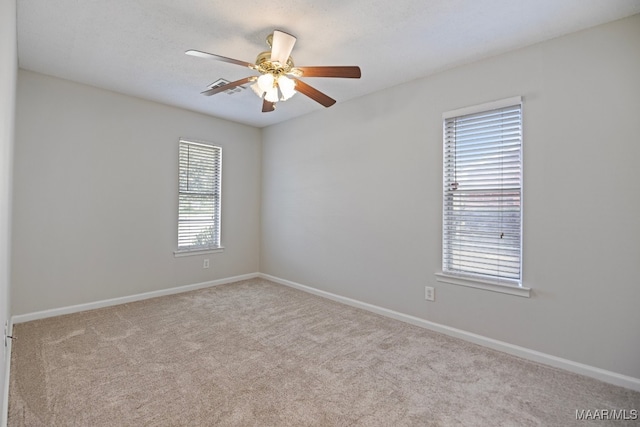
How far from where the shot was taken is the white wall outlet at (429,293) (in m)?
3.03

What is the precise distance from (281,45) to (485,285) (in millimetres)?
2499

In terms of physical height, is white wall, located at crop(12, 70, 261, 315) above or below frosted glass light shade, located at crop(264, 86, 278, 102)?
below

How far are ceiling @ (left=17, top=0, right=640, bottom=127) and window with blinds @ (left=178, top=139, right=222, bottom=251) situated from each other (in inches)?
49.9

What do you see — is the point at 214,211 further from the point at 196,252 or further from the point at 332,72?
the point at 332,72

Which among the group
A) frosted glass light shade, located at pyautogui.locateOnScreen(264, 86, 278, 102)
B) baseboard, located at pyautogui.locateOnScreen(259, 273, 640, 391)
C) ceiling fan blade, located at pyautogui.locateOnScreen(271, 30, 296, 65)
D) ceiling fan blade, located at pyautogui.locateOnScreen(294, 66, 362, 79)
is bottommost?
baseboard, located at pyautogui.locateOnScreen(259, 273, 640, 391)

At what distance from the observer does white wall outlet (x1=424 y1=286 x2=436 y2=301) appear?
303 centimetres

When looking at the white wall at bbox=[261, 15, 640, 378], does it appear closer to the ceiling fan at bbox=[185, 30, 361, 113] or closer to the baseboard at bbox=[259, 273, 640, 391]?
the baseboard at bbox=[259, 273, 640, 391]

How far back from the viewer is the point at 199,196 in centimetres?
441

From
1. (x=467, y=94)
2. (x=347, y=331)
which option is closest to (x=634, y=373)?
(x=347, y=331)

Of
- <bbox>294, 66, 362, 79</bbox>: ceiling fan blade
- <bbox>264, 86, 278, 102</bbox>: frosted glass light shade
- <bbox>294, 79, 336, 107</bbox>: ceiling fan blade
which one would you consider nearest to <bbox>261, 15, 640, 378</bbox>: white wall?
<bbox>294, 79, 336, 107</bbox>: ceiling fan blade

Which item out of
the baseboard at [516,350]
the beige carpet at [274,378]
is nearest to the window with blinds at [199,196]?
the beige carpet at [274,378]

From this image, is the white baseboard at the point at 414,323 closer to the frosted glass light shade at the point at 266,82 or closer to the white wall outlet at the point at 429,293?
the white wall outlet at the point at 429,293

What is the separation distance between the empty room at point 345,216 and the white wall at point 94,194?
2cm

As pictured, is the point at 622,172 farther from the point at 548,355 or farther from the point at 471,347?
the point at 471,347
